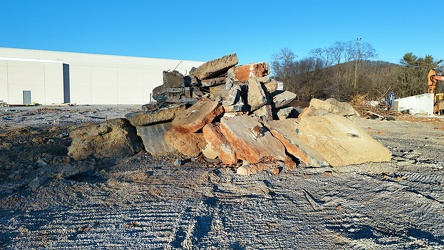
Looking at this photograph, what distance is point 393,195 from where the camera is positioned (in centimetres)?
369

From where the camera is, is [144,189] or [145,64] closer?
[144,189]

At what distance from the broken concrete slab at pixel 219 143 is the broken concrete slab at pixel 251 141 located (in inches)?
3.3

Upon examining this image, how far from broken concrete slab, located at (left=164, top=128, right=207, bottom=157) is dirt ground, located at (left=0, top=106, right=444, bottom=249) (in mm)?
479

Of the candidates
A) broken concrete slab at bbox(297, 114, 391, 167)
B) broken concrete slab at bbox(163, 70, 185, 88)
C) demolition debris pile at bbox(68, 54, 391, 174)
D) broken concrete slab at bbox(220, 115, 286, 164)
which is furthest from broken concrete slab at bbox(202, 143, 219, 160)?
broken concrete slab at bbox(163, 70, 185, 88)

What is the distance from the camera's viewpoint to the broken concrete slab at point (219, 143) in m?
5.25

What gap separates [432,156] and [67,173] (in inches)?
280

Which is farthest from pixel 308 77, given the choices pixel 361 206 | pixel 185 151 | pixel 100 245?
pixel 100 245

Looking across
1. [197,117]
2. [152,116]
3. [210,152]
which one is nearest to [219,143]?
[210,152]

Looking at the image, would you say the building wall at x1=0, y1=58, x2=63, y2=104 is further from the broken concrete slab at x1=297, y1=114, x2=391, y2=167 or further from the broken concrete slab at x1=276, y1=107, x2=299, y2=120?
the broken concrete slab at x1=297, y1=114, x2=391, y2=167

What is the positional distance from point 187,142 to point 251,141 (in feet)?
4.79

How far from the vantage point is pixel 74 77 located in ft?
109

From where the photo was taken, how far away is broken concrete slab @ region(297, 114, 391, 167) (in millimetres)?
4934

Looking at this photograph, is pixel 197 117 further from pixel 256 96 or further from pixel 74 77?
pixel 74 77

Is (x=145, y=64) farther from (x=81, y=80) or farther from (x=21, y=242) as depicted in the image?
(x=21, y=242)
